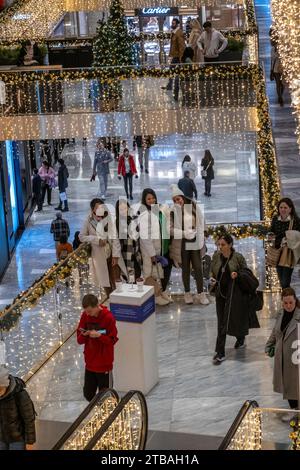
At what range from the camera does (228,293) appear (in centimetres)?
1373

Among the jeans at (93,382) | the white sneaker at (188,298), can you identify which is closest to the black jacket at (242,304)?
the jeans at (93,382)

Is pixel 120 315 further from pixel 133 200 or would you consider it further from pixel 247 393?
pixel 133 200

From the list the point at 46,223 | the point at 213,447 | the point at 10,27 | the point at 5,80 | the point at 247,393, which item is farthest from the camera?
the point at 10,27

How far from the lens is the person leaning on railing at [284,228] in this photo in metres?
15.4

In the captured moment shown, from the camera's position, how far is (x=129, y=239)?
1559 cm

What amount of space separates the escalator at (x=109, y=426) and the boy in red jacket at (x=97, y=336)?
1565 mm

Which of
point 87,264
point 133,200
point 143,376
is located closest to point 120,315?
point 143,376

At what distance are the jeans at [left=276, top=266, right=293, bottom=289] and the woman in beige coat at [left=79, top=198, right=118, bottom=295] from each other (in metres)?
2.26

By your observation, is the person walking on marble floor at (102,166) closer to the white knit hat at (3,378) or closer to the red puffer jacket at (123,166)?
the red puffer jacket at (123,166)

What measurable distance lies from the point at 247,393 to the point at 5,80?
1272cm

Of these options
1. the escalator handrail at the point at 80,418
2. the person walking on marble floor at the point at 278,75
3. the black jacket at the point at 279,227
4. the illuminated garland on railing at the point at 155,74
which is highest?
the illuminated garland on railing at the point at 155,74

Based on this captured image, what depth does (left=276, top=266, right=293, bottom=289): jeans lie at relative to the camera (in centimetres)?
1571

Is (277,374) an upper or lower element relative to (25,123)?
lower

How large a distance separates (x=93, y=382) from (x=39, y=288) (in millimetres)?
2074
